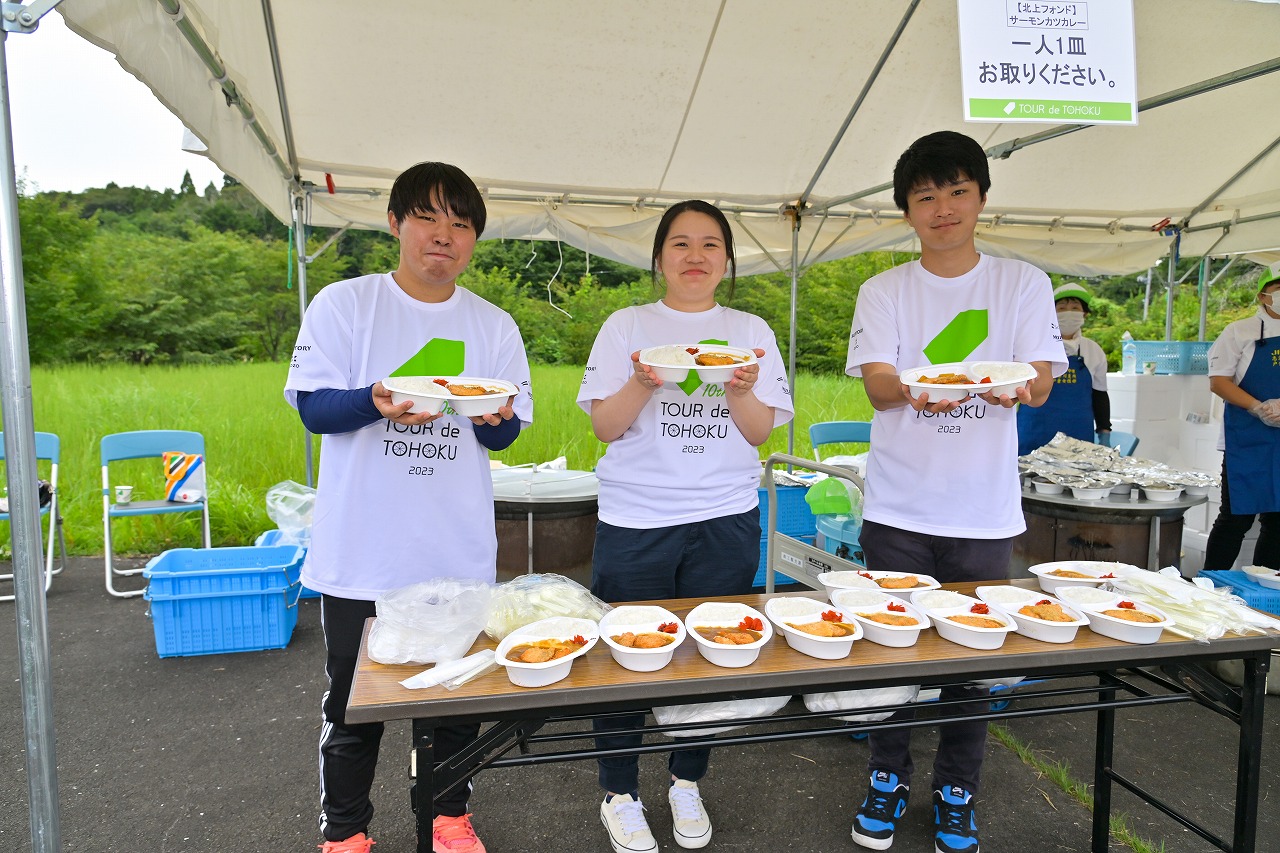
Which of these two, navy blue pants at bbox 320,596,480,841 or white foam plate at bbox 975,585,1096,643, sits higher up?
white foam plate at bbox 975,585,1096,643

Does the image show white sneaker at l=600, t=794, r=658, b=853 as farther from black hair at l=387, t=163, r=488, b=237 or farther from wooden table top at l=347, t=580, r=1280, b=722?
black hair at l=387, t=163, r=488, b=237

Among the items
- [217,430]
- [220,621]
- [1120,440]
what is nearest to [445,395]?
[220,621]

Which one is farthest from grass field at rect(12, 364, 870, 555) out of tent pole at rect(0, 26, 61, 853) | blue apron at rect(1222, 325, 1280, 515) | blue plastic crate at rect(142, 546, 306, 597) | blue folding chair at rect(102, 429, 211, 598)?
tent pole at rect(0, 26, 61, 853)

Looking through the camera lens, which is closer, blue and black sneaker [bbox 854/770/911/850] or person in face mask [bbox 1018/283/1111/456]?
blue and black sneaker [bbox 854/770/911/850]

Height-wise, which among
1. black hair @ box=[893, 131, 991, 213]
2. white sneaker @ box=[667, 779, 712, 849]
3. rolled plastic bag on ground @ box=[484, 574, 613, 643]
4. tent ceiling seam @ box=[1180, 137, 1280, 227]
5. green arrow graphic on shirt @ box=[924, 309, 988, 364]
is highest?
tent ceiling seam @ box=[1180, 137, 1280, 227]

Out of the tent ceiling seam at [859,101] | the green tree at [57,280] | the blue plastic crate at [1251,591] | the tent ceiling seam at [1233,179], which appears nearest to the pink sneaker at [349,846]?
the blue plastic crate at [1251,591]

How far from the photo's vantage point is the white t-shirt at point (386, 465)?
182cm

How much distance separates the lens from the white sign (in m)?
1.90

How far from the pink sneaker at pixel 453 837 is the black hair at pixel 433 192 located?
160 cm

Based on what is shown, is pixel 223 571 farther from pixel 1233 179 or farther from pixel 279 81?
pixel 1233 179

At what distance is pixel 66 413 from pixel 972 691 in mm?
10677

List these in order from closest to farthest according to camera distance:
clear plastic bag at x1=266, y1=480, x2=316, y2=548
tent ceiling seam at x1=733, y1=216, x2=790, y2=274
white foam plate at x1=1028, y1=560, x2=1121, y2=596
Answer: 1. white foam plate at x1=1028, y1=560, x2=1121, y2=596
2. clear plastic bag at x1=266, y1=480, x2=316, y2=548
3. tent ceiling seam at x1=733, y1=216, x2=790, y2=274

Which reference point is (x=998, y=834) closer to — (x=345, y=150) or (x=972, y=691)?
(x=972, y=691)

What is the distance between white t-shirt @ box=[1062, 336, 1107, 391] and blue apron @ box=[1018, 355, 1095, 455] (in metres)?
0.06
